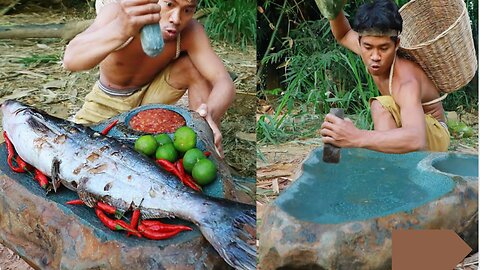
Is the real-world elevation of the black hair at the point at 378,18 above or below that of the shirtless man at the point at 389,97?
above

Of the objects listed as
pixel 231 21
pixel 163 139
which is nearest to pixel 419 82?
pixel 231 21

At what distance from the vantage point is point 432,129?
5.94ft

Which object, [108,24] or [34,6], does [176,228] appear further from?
[34,6]

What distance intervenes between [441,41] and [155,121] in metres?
0.67

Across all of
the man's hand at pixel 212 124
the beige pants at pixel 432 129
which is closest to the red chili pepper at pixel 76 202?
the man's hand at pixel 212 124

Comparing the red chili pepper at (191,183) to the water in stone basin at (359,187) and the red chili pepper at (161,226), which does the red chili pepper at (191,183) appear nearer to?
the red chili pepper at (161,226)

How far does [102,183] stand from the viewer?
1.85 meters

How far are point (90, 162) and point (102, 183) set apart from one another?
7 centimetres

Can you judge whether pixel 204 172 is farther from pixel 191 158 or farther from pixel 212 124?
pixel 212 124

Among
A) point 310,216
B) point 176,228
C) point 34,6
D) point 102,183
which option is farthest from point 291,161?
point 34,6

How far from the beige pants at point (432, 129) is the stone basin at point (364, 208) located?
2 centimetres

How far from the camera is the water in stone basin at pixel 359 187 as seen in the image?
175 cm

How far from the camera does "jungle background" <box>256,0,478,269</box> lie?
71.5 inches

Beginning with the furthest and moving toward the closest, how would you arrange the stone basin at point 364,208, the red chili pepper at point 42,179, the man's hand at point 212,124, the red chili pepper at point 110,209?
the man's hand at point 212,124 → the red chili pepper at point 42,179 → the red chili pepper at point 110,209 → the stone basin at point 364,208
